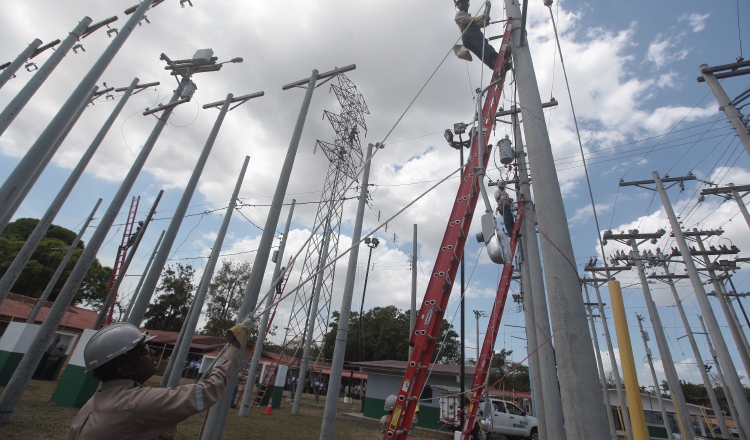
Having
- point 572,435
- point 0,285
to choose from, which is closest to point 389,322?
point 0,285

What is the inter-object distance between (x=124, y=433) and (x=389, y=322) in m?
45.6

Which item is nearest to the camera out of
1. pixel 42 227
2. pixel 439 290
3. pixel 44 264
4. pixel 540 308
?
pixel 439 290

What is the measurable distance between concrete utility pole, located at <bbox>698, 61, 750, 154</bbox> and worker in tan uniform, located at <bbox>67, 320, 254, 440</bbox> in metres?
14.3

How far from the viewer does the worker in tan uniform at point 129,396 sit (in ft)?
7.04

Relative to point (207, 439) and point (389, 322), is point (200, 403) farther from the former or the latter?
point (389, 322)

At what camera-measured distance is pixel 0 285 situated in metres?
8.13

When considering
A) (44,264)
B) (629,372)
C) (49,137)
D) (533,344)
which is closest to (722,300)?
(533,344)

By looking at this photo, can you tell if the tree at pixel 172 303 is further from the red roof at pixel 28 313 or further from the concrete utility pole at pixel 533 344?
the concrete utility pole at pixel 533 344

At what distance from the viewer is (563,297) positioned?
3.85 metres

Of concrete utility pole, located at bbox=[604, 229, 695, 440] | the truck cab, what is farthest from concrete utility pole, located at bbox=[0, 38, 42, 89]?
concrete utility pole, located at bbox=[604, 229, 695, 440]

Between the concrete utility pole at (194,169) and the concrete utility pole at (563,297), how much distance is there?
8.08m

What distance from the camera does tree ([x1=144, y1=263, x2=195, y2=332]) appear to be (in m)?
45.9

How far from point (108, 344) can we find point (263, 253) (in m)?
3.77

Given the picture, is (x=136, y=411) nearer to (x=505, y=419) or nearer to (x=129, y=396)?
(x=129, y=396)
